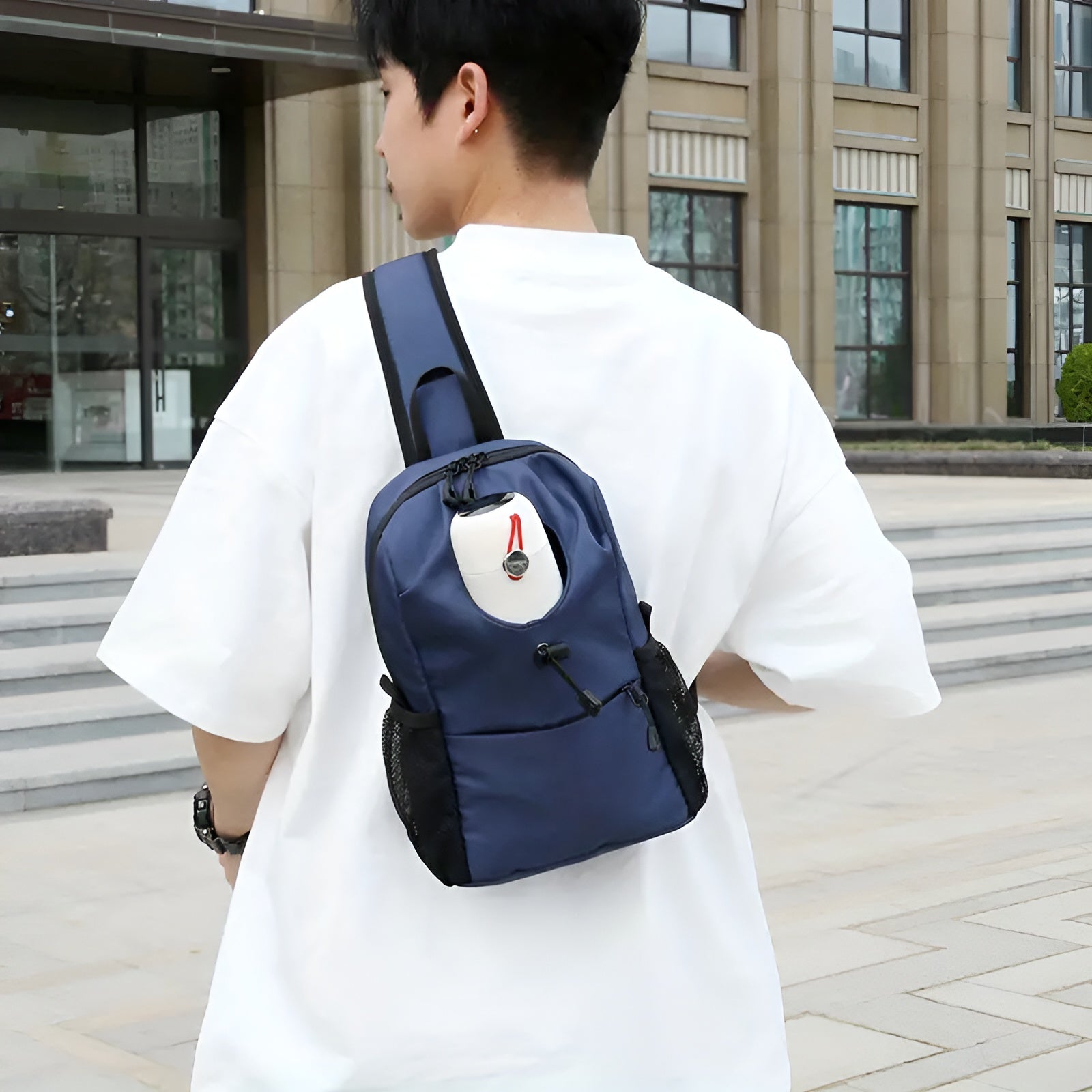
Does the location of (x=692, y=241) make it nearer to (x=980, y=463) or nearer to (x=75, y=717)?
(x=980, y=463)

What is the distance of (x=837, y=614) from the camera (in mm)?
1729

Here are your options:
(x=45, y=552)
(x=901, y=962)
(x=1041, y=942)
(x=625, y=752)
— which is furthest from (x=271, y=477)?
(x=45, y=552)

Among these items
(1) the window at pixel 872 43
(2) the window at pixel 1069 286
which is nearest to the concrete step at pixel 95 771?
(1) the window at pixel 872 43

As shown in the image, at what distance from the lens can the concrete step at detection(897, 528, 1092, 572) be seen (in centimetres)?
1227

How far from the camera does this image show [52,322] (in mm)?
21234

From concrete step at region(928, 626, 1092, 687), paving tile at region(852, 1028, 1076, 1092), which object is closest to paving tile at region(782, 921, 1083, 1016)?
paving tile at region(852, 1028, 1076, 1092)

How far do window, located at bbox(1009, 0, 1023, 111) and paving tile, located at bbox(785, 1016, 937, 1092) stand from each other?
28.4m

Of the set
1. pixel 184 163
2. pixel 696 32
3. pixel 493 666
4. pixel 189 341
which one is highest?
pixel 696 32

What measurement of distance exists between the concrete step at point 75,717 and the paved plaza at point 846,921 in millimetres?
613

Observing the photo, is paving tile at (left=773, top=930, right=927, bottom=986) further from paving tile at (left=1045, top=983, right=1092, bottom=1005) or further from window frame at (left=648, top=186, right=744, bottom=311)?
window frame at (left=648, top=186, right=744, bottom=311)

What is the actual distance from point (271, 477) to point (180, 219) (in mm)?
21238

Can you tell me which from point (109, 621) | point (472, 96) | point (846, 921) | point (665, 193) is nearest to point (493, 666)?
point (472, 96)

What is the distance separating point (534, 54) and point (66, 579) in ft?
26.6

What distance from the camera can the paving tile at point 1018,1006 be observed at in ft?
14.8
